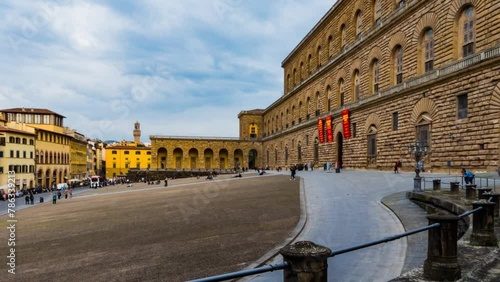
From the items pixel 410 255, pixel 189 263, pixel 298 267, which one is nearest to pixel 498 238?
pixel 410 255

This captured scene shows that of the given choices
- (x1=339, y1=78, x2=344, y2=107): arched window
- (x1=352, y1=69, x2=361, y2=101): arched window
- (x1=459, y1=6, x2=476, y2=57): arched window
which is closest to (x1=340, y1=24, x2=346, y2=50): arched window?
(x1=339, y1=78, x2=344, y2=107): arched window

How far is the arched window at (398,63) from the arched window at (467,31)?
5753 mm

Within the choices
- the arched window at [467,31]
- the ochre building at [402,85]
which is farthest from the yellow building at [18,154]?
the arched window at [467,31]

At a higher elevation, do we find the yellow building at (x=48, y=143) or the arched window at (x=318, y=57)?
the arched window at (x=318, y=57)

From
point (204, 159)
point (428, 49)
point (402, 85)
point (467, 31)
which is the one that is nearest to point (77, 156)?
point (204, 159)

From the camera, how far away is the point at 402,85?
79.5 feet

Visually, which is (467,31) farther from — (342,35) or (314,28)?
(314,28)

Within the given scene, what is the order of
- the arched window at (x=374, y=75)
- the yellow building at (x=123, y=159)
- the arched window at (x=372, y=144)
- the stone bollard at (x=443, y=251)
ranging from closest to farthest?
the stone bollard at (x=443, y=251) → the arched window at (x=372, y=144) → the arched window at (x=374, y=75) → the yellow building at (x=123, y=159)

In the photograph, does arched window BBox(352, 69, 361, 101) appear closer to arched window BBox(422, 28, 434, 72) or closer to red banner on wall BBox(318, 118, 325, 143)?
red banner on wall BBox(318, 118, 325, 143)

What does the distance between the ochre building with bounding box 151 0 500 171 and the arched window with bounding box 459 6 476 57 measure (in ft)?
0.18

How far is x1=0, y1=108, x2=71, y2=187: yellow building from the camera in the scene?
53.9 metres

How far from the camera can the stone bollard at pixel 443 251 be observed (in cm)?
401

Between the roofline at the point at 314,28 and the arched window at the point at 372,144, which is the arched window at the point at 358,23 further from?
the arched window at the point at 372,144

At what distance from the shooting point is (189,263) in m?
7.42
